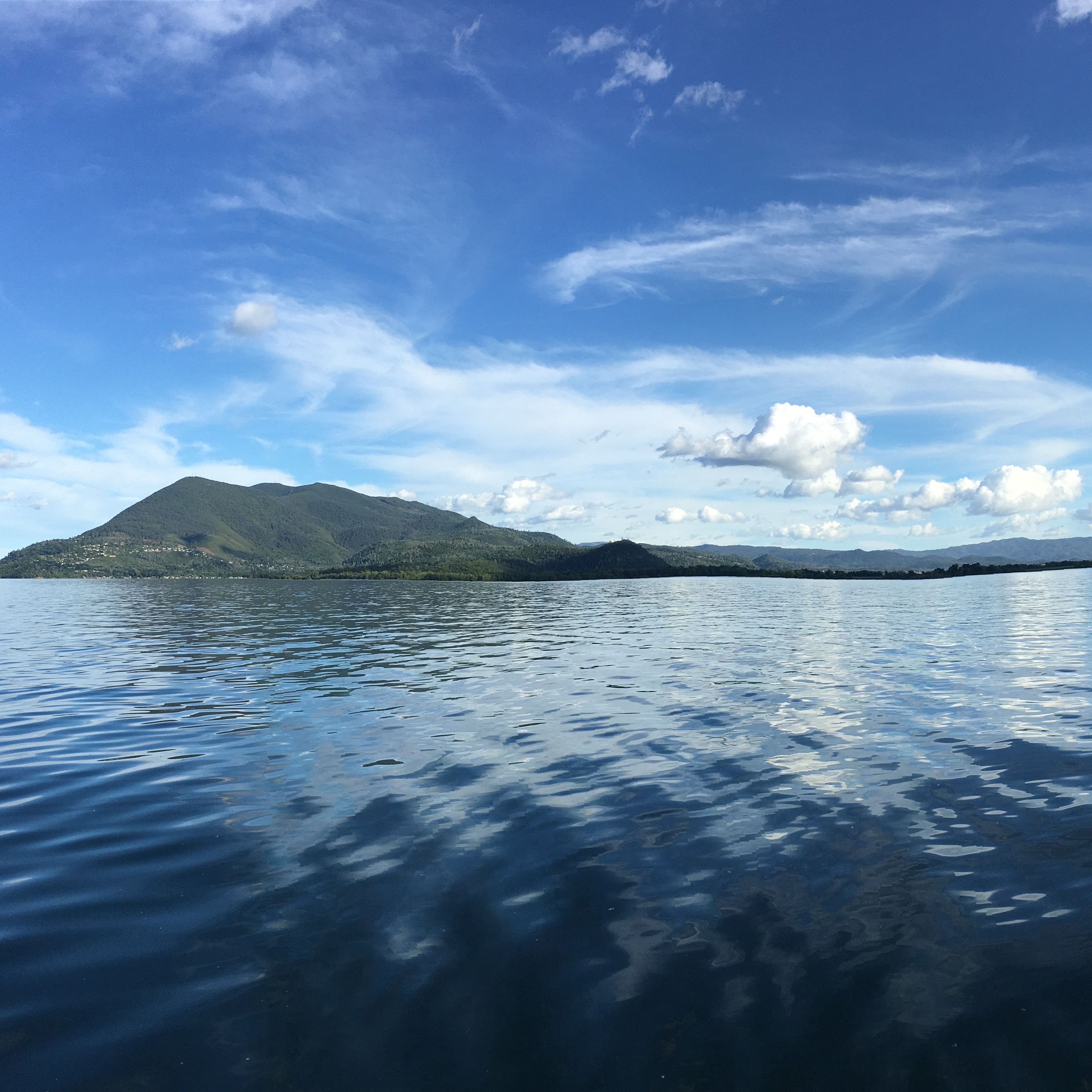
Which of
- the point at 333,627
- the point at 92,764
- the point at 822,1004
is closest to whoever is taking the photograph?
the point at 822,1004

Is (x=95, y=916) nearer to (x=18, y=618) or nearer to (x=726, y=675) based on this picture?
(x=726, y=675)

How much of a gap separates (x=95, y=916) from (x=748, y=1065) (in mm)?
10908

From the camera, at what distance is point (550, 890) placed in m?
12.6

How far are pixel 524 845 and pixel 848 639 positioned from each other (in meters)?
46.8

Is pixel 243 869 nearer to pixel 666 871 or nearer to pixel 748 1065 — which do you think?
pixel 666 871

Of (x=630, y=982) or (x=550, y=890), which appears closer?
(x=630, y=982)

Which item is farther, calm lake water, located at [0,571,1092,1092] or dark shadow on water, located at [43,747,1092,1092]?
calm lake water, located at [0,571,1092,1092]

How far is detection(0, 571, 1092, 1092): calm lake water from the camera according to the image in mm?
8297

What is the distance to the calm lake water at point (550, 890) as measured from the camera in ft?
27.2

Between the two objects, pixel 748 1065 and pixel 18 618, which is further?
pixel 18 618

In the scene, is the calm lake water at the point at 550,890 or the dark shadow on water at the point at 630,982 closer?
the dark shadow on water at the point at 630,982

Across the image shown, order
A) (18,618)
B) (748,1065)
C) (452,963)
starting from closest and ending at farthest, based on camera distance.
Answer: (748,1065)
(452,963)
(18,618)

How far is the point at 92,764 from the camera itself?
21.1 meters

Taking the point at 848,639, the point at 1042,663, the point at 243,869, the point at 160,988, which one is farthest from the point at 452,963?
the point at 848,639
